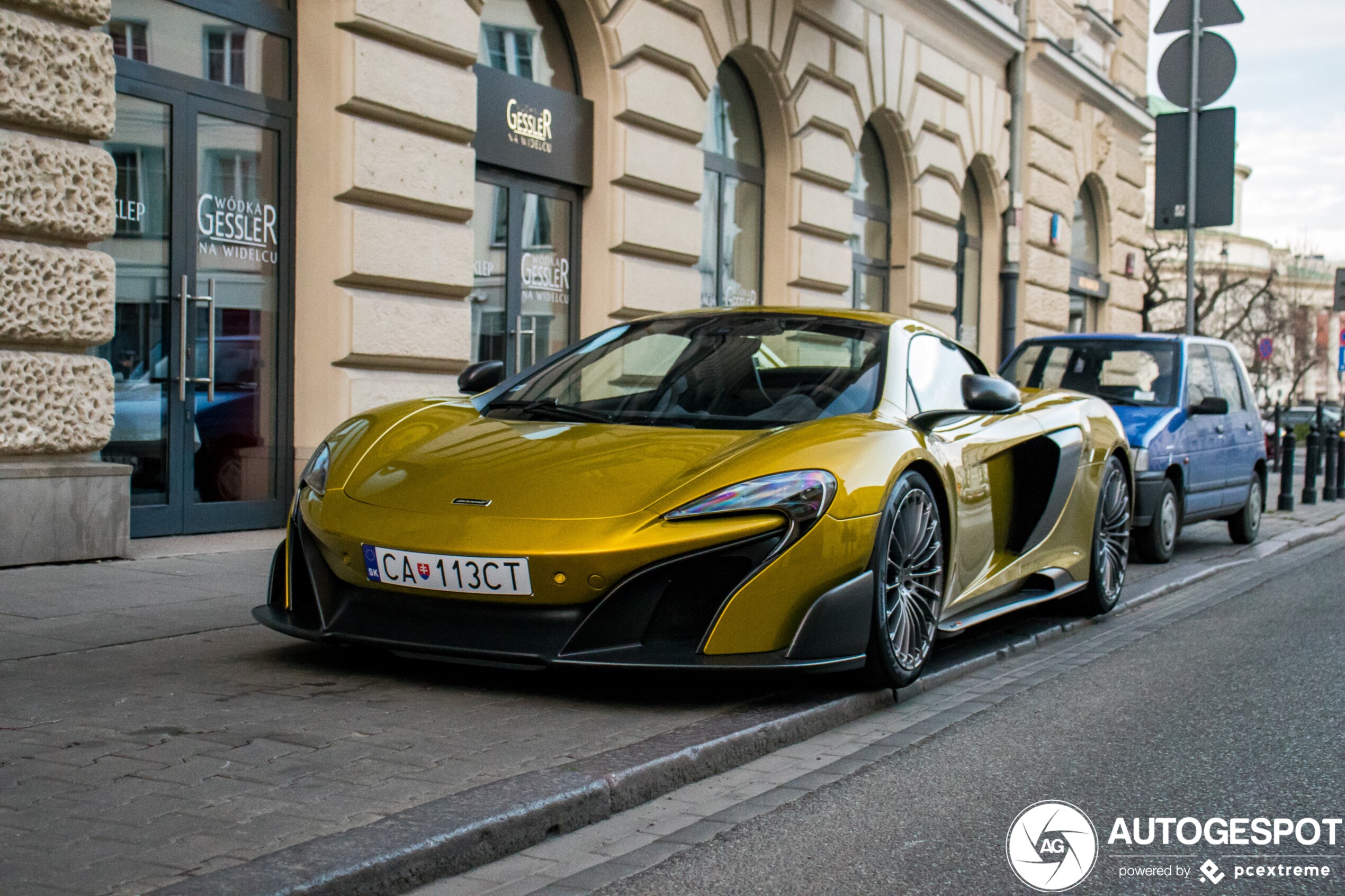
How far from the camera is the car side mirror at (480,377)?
5.59m

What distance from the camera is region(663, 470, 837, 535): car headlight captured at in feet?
13.7

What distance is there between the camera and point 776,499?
425 cm

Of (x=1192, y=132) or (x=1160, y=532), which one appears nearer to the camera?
(x=1160, y=532)

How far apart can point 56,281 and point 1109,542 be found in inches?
211

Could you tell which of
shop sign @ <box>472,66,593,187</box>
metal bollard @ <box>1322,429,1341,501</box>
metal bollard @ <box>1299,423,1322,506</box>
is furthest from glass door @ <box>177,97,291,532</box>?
metal bollard @ <box>1322,429,1341,501</box>

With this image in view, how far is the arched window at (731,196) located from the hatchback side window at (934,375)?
23.8 ft

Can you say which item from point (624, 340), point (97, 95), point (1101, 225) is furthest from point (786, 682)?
point (1101, 225)

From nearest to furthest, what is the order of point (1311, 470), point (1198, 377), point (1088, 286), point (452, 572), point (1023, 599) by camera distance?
1. point (452, 572)
2. point (1023, 599)
3. point (1198, 377)
4. point (1311, 470)
5. point (1088, 286)

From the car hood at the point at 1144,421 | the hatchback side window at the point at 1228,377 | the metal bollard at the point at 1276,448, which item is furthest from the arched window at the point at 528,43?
the metal bollard at the point at 1276,448

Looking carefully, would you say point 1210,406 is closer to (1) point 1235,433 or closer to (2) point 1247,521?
(1) point 1235,433

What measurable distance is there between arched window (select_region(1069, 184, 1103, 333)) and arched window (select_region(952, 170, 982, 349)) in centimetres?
300

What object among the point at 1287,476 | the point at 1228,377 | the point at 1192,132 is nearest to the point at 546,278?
the point at 1228,377

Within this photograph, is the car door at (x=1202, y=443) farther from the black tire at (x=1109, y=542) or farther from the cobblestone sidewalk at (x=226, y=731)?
the cobblestone sidewalk at (x=226, y=731)

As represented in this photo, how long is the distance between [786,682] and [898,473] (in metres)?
0.80
